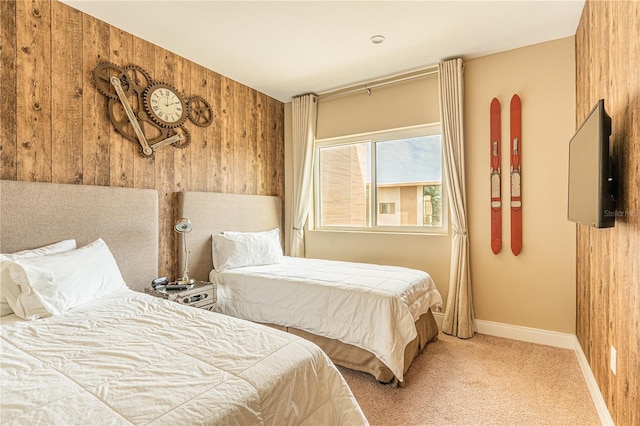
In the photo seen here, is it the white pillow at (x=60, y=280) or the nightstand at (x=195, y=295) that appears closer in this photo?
the white pillow at (x=60, y=280)

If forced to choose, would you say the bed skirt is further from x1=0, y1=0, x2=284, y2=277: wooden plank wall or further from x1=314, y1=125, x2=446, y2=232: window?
x1=0, y1=0, x2=284, y2=277: wooden plank wall

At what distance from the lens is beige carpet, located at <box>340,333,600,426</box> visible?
1.93 m

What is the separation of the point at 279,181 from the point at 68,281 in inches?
110

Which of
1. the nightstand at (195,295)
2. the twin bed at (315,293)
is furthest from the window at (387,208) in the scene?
the nightstand at (195,295)

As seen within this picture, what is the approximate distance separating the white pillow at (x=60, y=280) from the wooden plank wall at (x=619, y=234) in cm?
279

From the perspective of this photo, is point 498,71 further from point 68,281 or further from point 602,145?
point 68,281

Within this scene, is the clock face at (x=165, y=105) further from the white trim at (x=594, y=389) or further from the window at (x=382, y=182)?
the white trim at (x=594, y=389)

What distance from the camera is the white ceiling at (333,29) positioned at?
2.44m

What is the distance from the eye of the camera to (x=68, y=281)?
1.89m

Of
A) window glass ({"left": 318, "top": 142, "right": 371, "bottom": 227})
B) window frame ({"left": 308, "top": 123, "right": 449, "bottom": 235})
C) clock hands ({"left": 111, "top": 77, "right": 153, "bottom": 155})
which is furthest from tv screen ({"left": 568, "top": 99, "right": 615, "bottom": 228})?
clock hands ({"left": 111, "top": 77, "right": 153, "bottom": 155})

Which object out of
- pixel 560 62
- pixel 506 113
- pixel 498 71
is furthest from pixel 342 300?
pixel 560 62

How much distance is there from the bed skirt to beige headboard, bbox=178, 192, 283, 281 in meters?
1.05

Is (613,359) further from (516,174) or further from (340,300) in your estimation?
(516,174)

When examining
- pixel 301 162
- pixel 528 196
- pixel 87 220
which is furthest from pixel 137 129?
pixel 528 196
